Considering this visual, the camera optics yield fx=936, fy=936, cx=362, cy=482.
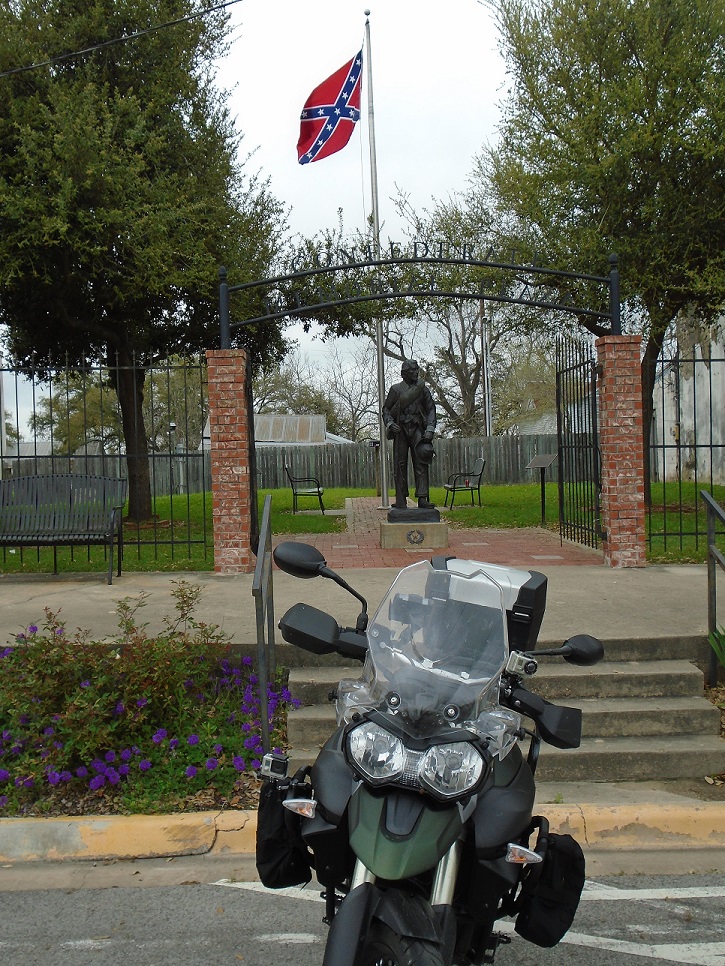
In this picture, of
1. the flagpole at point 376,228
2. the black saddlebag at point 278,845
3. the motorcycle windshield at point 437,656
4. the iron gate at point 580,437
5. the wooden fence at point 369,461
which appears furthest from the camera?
the wooden fence at point 369,461

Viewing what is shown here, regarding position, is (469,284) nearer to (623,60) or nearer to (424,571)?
(623,60)

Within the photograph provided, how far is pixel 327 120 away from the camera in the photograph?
13398mm

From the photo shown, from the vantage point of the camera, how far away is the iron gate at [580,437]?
1002 centimetres

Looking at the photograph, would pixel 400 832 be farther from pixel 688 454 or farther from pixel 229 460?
pixel 688 454

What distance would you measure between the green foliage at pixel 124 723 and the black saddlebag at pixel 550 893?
93.7 inches

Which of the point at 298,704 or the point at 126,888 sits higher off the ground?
the point at 298,704

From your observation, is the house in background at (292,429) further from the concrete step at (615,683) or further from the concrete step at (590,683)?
the concrete step at (615,683)

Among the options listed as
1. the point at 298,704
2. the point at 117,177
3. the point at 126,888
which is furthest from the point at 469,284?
the point at 126,888

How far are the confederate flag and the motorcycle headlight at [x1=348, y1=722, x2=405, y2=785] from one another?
39.4ft

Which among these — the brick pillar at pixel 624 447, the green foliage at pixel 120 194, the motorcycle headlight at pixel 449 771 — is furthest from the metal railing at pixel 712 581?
the green foliage at pixel 120 194

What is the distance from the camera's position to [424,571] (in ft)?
9.50

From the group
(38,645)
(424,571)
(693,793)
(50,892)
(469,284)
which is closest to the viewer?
(424,571)

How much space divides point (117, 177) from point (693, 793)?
1115 centimetres

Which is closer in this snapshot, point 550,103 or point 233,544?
point 233,544
